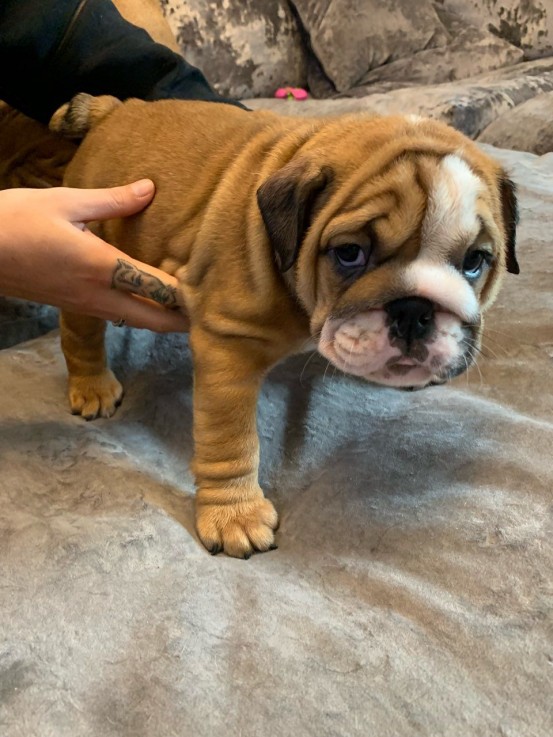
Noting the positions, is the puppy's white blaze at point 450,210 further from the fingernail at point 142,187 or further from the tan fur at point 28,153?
the tan fur at point 28,153

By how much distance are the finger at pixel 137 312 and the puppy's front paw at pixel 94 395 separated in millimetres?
204

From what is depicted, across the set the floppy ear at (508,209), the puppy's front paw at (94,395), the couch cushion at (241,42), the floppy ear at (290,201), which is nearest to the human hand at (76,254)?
the puppy's front paw at (94,395)

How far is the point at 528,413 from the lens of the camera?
1568 mm

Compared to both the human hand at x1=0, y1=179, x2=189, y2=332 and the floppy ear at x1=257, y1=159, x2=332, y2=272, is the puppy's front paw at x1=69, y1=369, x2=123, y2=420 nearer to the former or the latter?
the human hand at x1=0, y1=179, x2=189, y2=332

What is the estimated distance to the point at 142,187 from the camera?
1585mm

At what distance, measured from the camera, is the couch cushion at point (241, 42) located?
13.8ft

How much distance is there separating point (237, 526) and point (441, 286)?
23.6 inches

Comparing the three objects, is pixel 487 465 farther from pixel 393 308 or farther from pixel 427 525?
pixel 393 308

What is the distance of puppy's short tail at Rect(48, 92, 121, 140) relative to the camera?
1.79 m

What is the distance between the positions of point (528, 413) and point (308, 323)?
549 millimetres

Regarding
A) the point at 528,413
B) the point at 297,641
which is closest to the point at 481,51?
the point at 528,413

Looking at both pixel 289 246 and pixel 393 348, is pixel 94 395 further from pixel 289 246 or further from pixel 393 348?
pixel 393 348

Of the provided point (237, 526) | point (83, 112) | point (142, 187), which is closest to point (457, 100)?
point (83, 112)

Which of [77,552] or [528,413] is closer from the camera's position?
[77,552]
